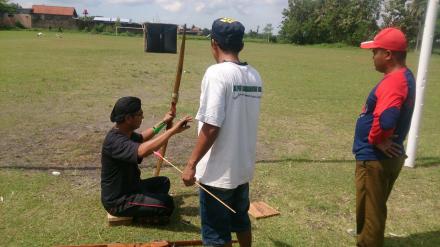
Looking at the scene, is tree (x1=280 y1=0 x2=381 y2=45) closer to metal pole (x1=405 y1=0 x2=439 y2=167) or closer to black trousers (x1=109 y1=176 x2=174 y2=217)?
metal pole (x1=405 y1=0 x2=439 y2=167)

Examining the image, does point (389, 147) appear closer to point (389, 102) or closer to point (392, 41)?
point (389, 102)

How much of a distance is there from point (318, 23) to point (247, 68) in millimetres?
77925

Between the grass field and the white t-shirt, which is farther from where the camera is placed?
the grass field

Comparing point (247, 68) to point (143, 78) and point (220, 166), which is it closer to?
point (220, 166)

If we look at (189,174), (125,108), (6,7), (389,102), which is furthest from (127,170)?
(6,7)

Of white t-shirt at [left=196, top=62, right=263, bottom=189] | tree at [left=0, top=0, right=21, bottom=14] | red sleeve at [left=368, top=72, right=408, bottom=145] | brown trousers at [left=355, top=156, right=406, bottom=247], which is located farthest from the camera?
tree at [left=0, top=0, right=21, bottom=14]

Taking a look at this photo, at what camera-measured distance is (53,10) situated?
114 metres

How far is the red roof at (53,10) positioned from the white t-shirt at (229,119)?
397 feet

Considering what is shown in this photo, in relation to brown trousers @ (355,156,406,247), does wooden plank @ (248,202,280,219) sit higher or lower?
lower

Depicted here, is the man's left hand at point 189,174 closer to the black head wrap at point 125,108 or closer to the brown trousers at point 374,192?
the black head wrap at point 125,108

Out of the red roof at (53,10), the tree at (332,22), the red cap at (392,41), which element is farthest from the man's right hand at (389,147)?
the red roof at (53,10)

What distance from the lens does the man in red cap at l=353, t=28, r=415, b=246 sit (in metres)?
3.53

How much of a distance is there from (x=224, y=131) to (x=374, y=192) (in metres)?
1.62

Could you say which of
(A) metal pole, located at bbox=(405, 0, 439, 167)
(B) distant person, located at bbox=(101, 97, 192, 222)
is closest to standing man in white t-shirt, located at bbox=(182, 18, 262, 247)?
(B) distant person, located at bbox=(101, 97, 192, 222)
